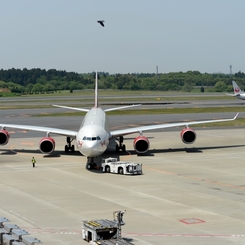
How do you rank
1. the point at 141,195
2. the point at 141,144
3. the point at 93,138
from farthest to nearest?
the point at 141,144, the point at 93,138, the point at 141,195

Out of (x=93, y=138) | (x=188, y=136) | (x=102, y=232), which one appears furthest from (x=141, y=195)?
(x=188, y=136)

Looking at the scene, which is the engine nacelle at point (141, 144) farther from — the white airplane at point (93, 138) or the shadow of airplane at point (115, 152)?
the shadow of airplane at point (115, 152)

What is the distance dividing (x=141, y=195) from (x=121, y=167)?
29.1 feet

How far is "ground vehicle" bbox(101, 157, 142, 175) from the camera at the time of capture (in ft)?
152

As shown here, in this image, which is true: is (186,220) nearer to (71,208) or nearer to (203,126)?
(71,208)

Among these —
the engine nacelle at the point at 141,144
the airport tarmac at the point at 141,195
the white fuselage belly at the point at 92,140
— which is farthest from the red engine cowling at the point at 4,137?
the engine nacelle at the point at 141,144

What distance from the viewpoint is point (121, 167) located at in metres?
46.8

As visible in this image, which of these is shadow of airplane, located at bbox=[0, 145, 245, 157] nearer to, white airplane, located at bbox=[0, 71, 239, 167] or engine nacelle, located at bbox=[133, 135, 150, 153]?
white airplane, located at bbox=[0, 71, 239, 167]

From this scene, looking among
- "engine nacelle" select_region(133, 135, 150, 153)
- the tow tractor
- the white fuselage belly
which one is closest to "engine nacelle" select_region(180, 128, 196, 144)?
"engine nacelle" select_region(133, 135, 150, 153)

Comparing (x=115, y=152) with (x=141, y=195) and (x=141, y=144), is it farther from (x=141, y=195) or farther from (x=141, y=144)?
(x=141, y=195)

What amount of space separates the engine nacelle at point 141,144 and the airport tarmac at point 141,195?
798 millimetres

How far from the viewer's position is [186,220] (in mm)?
31078

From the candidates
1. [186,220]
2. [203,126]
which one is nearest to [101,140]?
[186,220]

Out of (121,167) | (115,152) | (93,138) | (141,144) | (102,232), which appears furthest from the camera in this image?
(115,152)
